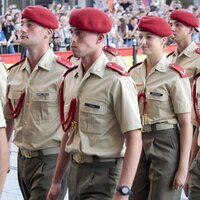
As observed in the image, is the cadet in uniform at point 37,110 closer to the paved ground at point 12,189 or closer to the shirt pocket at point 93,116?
the shirt pocket at point 93,116

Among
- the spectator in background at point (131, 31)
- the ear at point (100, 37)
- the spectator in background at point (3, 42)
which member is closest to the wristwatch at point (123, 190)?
the ear at point (100, 37)

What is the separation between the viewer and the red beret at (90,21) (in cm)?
407

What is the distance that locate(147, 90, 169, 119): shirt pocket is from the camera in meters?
5.17

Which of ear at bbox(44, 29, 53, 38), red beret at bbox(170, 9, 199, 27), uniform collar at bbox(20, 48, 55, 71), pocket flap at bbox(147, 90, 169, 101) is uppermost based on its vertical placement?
ear at bbox(44, 29, 53, 38)

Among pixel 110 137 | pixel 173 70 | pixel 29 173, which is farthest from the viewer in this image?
pixel 173 70

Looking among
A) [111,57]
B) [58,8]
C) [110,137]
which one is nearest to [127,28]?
[58,8]

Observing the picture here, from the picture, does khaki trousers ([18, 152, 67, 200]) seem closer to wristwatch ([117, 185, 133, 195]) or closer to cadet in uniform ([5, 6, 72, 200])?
cadet in uniform ([5, 6, 72, 200])

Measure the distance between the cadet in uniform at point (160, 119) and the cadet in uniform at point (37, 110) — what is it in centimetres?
67

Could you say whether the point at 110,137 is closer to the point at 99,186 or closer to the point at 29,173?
the point at 99,186

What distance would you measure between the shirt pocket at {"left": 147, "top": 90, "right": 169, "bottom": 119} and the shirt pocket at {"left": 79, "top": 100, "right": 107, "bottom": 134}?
117 cm

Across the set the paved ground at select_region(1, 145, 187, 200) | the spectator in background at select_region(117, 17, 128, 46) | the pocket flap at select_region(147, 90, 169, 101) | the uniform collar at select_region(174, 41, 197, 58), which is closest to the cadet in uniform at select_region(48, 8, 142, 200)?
the pocket flap at select_region(147, 90, 169, 101)

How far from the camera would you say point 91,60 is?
13.5ft

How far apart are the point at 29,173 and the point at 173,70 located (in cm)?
130

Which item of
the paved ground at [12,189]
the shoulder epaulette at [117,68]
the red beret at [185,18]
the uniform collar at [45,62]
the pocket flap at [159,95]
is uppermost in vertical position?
the shoulder epaulette at [117,68]
